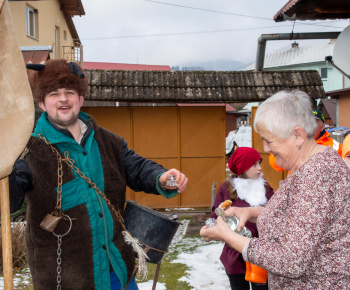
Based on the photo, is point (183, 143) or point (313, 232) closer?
point (313, 232)

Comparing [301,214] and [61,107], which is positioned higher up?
[61,107]

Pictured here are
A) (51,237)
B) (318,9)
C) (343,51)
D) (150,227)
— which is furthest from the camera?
(318,9)

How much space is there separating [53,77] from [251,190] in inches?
81.1

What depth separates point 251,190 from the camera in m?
3.35

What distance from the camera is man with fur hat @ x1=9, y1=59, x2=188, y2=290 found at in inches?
76.3

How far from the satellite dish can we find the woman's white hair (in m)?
3.08

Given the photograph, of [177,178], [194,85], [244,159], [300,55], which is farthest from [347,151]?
[300,55]

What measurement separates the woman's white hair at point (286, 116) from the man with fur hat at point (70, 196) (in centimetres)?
70

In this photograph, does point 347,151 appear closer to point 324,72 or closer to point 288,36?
point 288,36

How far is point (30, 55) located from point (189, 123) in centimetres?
366

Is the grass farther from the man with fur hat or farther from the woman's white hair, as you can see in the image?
the woman's white hair

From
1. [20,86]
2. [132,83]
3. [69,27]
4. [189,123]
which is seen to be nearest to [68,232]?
[20,86]

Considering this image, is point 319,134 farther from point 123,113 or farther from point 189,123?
point 123,113

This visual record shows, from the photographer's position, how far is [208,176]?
7.54m
